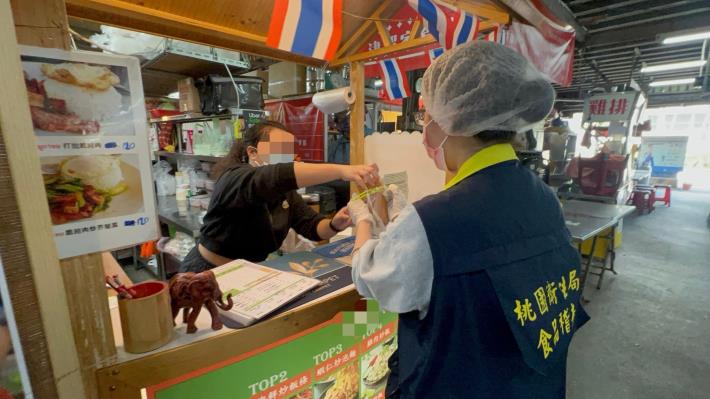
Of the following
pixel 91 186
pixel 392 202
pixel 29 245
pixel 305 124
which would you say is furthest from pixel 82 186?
pixel 305 124

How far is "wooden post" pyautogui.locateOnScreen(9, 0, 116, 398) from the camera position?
1.79 feet

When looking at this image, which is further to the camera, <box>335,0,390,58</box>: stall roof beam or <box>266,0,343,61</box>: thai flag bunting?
<box>335,0,390,58</box>: stall roof beam

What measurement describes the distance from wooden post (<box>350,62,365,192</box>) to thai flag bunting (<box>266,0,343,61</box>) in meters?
0.71

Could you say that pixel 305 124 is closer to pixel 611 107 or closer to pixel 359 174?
pixel 359 174

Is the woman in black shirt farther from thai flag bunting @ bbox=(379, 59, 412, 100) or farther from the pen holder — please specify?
thai flag bunting @ bbox=(379, 59, 412, 100)

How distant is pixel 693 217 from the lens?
8.31m

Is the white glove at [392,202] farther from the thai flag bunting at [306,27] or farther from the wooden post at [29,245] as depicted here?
the wooden post at [29,245]

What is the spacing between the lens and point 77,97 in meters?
0.61

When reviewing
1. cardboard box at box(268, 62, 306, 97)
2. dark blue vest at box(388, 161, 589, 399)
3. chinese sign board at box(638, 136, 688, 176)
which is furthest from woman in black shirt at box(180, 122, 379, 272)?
chinese sign board at box(638, 136, 688, 176)

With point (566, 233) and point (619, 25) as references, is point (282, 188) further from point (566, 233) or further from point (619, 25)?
point (619, 25)

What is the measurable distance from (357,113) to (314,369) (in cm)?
135

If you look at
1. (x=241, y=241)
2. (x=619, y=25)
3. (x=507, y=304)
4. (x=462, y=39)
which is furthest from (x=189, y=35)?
(x=619, y=25)

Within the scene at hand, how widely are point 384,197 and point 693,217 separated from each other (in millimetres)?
10627

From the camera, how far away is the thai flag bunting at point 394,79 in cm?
231
